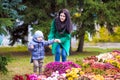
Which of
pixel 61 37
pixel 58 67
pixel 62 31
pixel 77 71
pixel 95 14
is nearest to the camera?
pixel 77 71

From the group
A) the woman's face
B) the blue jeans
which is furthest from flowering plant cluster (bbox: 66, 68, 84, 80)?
the blue jeans

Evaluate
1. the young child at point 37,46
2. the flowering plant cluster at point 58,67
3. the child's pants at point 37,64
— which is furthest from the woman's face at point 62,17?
the flowering plant cluster at point 58,67

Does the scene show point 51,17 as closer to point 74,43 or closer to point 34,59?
point 34,59

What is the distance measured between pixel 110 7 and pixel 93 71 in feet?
33.3

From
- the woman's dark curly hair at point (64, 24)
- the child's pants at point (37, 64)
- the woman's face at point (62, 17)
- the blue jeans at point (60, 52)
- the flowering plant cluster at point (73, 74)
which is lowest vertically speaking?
the child's pants at point (37, 64)

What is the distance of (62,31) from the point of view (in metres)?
9.33

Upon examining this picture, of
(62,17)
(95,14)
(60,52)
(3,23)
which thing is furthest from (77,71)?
(95,14)

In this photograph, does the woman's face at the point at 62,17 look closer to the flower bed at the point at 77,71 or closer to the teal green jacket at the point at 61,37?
the teal green jacket at the point at 61,37

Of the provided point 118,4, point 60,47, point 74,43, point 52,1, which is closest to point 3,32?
point 60,47

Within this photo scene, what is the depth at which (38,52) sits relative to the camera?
8.89 metres

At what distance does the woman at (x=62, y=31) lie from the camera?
9.18 meters

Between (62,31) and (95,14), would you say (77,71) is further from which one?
(95,14)

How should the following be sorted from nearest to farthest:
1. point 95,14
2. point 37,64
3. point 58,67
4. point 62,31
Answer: point 58,67 < point 37,64 < point 62,31 < point 95,14

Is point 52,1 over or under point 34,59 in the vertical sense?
over
